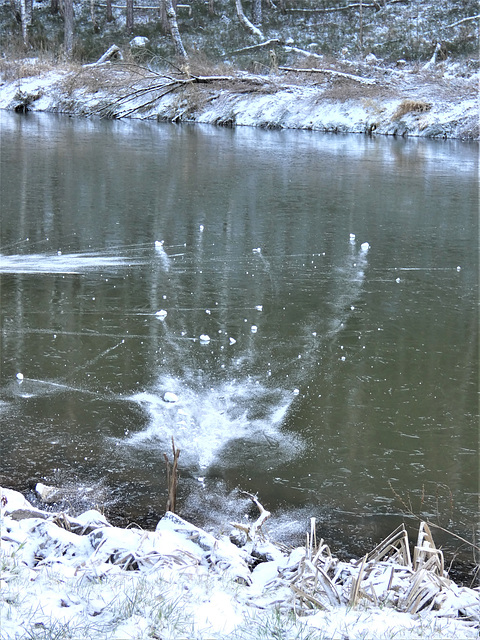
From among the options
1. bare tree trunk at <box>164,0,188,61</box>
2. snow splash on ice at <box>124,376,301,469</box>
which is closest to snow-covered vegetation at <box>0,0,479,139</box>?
bare tree trunk at <box>164,0,188,61</box>

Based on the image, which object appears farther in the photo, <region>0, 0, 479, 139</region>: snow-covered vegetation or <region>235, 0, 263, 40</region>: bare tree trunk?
<region>235, 0, 263, 40</region>: bare tree trunk

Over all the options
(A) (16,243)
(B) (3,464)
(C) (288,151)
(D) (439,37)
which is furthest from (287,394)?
(D) (439,37)

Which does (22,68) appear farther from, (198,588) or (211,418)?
(198,588)

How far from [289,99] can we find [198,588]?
30231 millimetres

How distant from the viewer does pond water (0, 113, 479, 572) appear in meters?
5.22

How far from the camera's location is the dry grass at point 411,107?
30156 mm

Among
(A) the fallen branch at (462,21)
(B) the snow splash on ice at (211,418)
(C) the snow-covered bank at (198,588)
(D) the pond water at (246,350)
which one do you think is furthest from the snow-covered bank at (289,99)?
(C) the snow-covered bank at (198,588)

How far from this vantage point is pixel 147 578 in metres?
3.54

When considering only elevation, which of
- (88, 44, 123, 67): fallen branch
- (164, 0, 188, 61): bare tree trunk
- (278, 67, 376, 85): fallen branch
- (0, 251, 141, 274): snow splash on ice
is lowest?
(0, 251, 141, 274): snow splash on ice

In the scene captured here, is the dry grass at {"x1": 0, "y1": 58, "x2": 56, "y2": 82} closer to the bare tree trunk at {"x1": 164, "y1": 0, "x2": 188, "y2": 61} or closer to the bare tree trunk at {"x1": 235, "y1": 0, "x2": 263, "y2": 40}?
the bare tree trunk at {"x1": 164, "y1": 0, "x2": 188, "y2": 61}

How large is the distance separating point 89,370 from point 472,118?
2534cm

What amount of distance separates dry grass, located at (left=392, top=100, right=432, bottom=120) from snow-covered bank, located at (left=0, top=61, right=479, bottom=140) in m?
0.04

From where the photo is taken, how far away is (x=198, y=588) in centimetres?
348

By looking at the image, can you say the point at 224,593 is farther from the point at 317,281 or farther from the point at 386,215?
the point at 386,215
